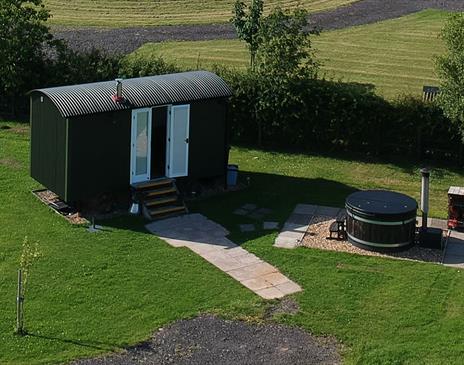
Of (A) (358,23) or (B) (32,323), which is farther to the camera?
(A) (358,23)

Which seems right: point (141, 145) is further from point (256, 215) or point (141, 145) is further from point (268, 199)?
point (268, 199)

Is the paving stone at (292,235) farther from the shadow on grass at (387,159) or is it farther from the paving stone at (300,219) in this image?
the shadow on grass at (387,159)

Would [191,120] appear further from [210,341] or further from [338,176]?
[210,341]

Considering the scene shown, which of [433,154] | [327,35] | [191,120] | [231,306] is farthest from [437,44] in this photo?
[231,306]

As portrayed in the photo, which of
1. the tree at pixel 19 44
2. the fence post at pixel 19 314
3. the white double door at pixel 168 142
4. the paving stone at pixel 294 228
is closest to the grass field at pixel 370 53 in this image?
the tree at pixel 19 44

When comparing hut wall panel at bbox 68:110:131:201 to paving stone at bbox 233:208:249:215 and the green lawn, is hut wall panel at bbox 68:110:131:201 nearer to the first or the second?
the green lawn

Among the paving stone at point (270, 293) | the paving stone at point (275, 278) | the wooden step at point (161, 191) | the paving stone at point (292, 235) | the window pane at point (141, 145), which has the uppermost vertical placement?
the window pane at point (141, 145)
